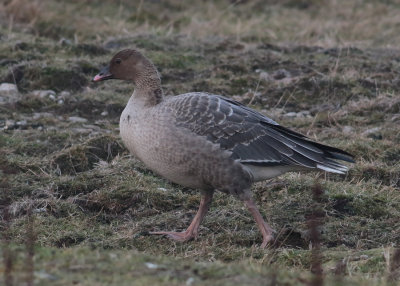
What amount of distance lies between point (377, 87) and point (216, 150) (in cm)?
466

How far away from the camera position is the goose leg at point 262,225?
576cm

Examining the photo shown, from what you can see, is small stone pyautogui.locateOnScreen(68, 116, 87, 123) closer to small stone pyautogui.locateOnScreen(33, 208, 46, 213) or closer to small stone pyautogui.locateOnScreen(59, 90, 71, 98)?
small stone pyautogui.locateOnScreen(59, 90, 71, 98)

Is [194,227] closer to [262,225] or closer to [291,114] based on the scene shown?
[262,225]

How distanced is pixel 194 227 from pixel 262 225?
55 cm

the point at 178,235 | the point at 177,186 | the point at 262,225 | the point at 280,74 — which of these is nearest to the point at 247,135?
the point at 262,225

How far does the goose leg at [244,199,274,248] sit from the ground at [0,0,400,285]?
7cm

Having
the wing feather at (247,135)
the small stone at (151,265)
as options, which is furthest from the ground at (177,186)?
the wing feather at (247,135)

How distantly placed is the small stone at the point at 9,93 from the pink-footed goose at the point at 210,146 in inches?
124

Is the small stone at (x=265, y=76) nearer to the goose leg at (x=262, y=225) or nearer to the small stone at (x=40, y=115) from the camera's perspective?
the small stone at (x=40, y=115)

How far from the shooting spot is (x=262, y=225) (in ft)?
19.1

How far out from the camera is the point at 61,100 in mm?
9148

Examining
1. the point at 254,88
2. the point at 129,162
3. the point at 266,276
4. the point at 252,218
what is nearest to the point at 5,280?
the point at 266,276

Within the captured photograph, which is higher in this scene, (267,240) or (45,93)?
(267,240)

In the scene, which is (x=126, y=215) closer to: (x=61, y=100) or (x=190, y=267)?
(x=190, y=267)
